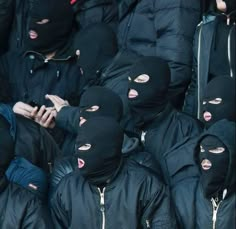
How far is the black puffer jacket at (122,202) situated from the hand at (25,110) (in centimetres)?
81

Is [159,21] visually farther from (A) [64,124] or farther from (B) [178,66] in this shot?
(A) [64,124]

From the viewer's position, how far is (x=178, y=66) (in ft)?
21.7

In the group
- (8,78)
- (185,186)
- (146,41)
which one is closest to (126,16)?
(146,41)

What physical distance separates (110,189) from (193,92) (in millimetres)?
1109

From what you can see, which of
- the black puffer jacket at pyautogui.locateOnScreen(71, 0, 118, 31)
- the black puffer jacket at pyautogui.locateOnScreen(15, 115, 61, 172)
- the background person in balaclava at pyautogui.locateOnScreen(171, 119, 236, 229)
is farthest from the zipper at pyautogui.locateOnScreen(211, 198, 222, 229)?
the black puffer jacket at pyautogui.locateOnScreen(71, 0, 118, 31)

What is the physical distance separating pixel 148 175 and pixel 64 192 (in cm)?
46

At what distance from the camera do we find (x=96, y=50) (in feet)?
22.1

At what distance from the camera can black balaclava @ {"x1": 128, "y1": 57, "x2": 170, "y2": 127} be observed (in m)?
6.21

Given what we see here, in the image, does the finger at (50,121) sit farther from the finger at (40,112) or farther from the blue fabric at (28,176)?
the blue fabric at (28,176)

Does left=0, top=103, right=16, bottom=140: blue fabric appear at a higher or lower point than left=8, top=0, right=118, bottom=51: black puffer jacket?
lower

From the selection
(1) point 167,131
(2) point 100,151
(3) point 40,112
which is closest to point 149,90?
(1) point 167,131

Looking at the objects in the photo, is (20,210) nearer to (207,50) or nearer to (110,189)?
(110,189)

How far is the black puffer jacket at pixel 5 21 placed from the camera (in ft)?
24.0

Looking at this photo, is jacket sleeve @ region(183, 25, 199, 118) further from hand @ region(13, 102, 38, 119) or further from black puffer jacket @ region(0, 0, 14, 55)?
black puffer jacket @ region(0, 0, 14, 55)
